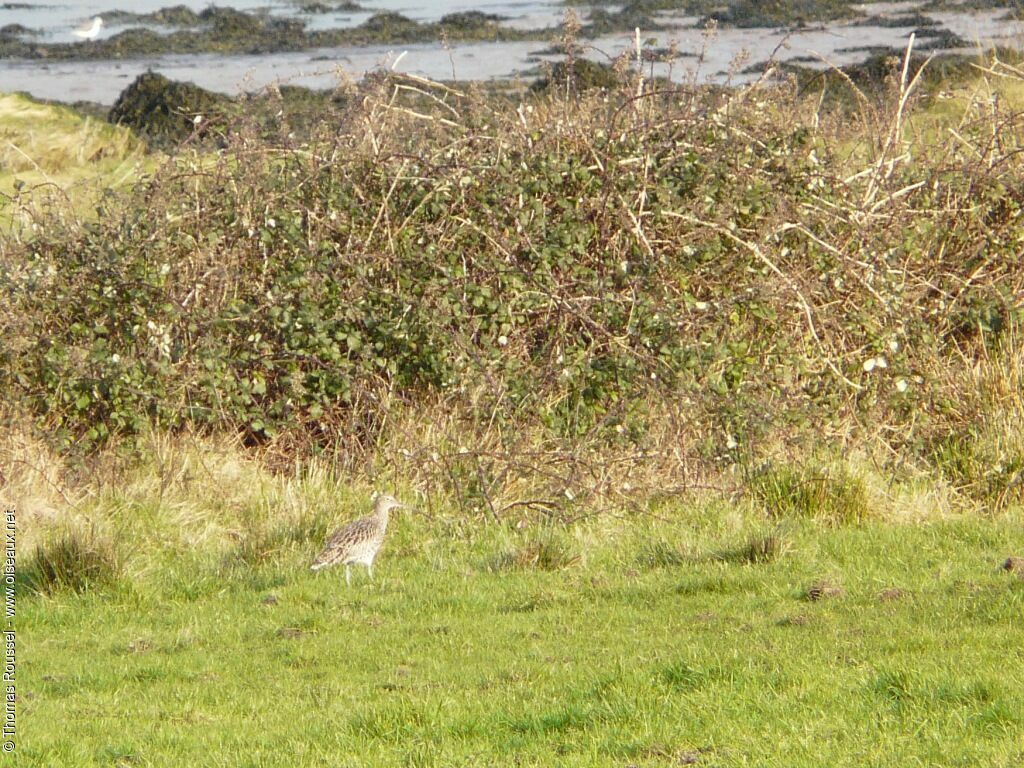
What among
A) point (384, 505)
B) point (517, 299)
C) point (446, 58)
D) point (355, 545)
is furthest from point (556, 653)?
point (446, 58)

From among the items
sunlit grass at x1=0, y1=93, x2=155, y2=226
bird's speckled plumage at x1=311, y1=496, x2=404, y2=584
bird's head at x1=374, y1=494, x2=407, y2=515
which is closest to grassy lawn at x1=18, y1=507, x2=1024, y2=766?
bird's speckled plumage at x1=311, y1=496, x2=404, y2=584

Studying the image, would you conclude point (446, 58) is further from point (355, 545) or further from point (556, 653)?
point (556, 653)

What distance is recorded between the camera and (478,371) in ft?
39.8

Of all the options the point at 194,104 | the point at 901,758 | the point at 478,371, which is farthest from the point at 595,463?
the point at 194,104

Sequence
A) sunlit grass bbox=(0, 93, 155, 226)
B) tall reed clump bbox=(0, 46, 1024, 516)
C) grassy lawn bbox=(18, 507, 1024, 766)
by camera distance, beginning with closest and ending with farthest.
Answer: grassy lawn bbox=(18, 507, 1024, 766) → tall reed clump bbox=(0, 46, 1024, 516) → sunlit grass bbox=(0, 93, 155, 226)

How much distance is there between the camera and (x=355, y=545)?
30.4ft

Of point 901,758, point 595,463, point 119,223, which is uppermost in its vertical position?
point 119,223

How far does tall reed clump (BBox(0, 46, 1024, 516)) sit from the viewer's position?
39.6ft

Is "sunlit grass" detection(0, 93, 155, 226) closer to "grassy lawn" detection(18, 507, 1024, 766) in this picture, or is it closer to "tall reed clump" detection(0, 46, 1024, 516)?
"tall reed clump" detection(0, 46, 1024, 516)

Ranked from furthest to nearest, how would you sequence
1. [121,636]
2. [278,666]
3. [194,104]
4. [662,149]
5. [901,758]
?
[194,104], [662,149], [121,636], [278,666], [901,758]

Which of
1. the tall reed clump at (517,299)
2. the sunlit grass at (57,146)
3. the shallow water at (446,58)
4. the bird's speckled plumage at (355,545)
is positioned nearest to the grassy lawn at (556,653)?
the bird's speckled plumage at (355,545)

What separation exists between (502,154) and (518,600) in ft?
17.4

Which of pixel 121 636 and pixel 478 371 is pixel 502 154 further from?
pixel 121 636

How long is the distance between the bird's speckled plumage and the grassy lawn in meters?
0.13
